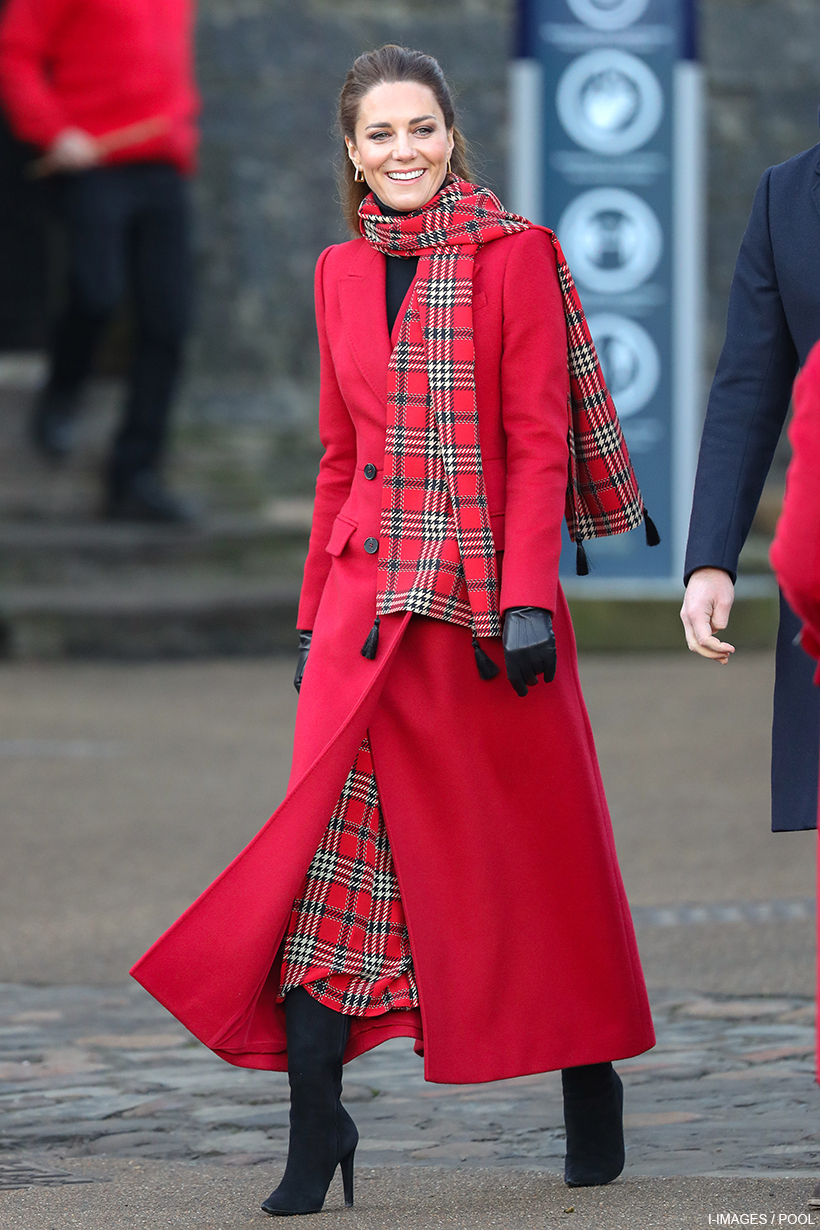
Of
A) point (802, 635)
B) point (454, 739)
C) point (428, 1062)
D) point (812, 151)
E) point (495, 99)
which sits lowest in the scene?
point (428, 1062)

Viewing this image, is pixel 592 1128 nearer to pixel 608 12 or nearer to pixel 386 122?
pixel 386 122

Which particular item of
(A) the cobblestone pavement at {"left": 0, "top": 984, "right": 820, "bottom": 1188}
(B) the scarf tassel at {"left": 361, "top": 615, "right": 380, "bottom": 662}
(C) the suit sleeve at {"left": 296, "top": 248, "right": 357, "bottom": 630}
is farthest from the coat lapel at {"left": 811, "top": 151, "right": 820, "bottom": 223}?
(A) the cobblestone pavement at {"left": 0, "top": 984, "right": 820, "bottom": 1188}

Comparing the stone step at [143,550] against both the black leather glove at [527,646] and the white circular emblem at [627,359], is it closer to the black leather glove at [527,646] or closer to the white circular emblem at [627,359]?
the white circular emblem at [627,359]

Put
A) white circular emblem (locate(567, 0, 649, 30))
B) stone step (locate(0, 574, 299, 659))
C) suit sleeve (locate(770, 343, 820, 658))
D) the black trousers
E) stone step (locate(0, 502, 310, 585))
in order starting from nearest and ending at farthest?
suit sleeve (locate(770, 343, 820, 658)) → white circular emblem (locate(567, 0, 649, 30)) → stone step (locate(0, 574, 299, 659)) → the black trousers → stone step (locate(0, 502, 310, 585))

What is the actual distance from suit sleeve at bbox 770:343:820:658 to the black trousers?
30.0 ft

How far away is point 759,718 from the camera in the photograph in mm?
8578

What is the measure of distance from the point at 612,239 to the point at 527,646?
278 inches

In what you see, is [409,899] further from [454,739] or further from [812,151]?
[812,151]

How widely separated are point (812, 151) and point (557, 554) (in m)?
0.74

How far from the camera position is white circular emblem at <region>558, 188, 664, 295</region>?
9820 mm

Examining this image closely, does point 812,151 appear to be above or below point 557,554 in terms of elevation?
above

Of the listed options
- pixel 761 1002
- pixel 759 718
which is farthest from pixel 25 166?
pixel 761 1002

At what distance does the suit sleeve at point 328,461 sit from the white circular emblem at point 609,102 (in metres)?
6.66

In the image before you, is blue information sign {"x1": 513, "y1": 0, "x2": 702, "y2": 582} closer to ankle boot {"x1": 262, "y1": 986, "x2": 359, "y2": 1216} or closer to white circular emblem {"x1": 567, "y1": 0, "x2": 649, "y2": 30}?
white circular emblem {"x1": 567, "y1": 0, "x2": 649, "y2": 30}
